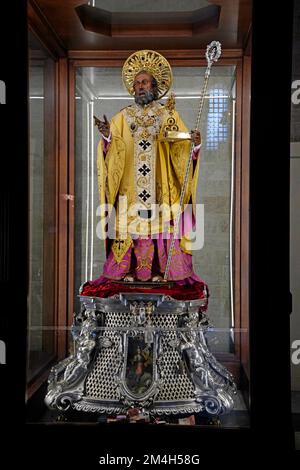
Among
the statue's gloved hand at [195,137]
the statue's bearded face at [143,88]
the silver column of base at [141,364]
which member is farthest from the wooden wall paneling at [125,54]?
the silver column of base at [141,364]

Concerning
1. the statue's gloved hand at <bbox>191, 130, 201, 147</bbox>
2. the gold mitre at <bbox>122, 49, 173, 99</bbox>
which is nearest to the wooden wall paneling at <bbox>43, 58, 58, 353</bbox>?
the gold mitre at <bbox>122, 49, 173, 99</bbox>

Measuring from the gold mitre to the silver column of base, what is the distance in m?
1.22

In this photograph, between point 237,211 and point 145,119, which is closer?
point 237,211

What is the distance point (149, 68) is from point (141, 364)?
165 cm

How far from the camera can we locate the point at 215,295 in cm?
342

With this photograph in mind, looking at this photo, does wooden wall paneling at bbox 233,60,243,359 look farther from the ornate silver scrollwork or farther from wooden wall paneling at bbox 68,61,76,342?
wooden wall paneling at bbox 68,61,76,342

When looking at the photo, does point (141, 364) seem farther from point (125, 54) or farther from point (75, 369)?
point (125, 54)

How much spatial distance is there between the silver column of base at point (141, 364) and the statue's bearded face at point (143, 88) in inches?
44.9

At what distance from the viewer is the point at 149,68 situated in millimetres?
3344

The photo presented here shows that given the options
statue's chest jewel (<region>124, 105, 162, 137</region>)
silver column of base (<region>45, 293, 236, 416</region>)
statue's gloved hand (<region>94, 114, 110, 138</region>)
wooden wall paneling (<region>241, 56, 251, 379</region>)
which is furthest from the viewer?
statue's chest jewel (<region>124, 105, 162, 137</region>)

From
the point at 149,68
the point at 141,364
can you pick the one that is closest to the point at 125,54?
the point at 149,68

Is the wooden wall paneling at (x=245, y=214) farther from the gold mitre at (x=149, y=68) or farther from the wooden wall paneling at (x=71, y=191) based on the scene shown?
the wooden wall paneling at (x=71, y=191)

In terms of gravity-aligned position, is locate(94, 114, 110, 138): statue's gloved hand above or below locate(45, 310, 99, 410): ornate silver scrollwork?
above

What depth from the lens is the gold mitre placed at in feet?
10.9
